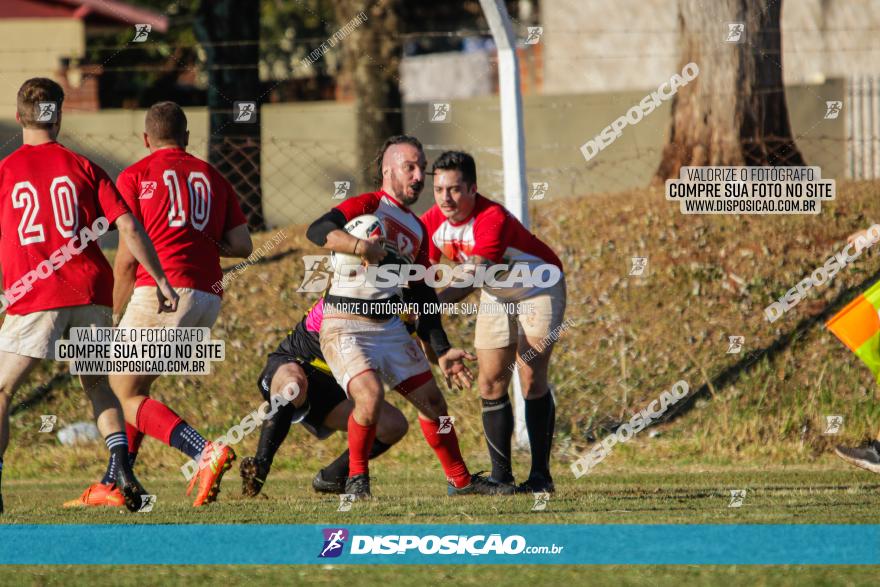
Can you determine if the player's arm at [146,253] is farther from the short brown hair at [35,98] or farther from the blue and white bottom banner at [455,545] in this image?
the blue and white bottom banner at [455,545]

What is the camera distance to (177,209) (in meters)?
7.47

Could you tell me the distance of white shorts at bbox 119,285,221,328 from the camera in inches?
288

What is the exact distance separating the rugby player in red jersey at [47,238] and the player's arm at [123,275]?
0.60 feet

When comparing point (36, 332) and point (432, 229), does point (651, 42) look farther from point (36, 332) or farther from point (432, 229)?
point (36, 332)

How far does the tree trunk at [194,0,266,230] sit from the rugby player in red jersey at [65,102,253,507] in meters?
7.02

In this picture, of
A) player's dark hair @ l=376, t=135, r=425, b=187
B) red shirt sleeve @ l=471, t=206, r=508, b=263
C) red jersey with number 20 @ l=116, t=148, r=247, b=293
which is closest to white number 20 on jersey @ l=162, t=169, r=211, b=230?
red jersey with number 20 @ l=116, t=148, r=247, b=293

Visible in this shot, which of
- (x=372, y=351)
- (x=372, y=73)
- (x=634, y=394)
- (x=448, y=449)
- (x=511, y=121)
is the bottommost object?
(x=634, y=394)

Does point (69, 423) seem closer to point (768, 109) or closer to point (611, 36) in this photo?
point (768, 109)

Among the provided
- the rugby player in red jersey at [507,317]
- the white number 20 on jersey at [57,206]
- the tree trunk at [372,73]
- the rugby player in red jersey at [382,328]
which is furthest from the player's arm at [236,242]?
the tree trunk at [372,73]

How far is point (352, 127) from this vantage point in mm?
20828

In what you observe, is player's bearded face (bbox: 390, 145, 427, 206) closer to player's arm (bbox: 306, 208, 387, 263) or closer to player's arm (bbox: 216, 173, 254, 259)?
player's arm (bbox: 306, 208, 387, 263)

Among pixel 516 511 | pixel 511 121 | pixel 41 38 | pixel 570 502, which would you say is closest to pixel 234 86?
pixel 511 121

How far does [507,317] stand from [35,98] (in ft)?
9.89

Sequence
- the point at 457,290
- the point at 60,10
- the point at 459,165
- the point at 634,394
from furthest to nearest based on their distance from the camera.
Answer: the point at 60,10
the point at 634,394
the point at 457,290
the point at 459,165
